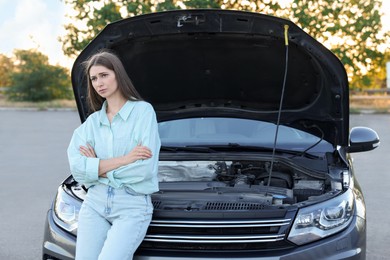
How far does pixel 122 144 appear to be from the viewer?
3.52 meters

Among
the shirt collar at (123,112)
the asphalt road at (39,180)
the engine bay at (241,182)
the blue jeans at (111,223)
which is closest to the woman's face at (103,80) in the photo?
the shirt collar at (123,112)

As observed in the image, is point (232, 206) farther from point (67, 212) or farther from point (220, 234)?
point (67, 212)

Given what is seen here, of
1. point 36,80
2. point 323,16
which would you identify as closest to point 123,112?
point 323,16

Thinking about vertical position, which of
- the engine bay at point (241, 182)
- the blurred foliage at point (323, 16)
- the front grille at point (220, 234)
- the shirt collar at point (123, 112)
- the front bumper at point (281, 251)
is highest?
the blurred foliage at point (323, 16)

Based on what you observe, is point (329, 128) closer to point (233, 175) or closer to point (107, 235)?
point (233, 175)

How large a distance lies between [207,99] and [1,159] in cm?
739

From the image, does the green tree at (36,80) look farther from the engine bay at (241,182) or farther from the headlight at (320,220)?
the headlight at (320,220)

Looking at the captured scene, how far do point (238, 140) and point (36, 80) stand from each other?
2487cm

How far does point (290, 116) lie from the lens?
5113 mm

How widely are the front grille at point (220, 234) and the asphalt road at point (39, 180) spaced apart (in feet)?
7.29

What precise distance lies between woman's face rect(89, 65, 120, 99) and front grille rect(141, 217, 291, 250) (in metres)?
0.73

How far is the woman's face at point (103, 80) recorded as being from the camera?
350 cm

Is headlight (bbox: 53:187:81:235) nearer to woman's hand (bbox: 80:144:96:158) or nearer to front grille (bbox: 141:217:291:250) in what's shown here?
woman's hand (bbox: 80:144:96:158)

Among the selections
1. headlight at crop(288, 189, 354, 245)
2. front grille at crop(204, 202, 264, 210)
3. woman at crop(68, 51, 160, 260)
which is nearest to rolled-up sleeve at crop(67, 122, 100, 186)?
woman at crop(68, 51, 160, 260)
